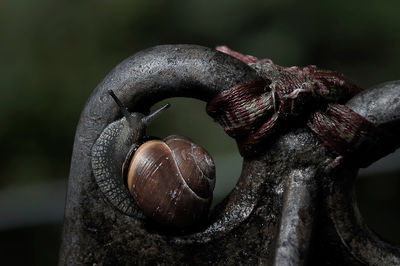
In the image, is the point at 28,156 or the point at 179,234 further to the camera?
the point at 28,156

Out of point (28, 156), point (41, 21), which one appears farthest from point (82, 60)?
point (28, 156)

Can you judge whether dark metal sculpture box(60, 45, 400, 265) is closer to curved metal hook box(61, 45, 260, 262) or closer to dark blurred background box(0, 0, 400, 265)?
curved metal hook box(61, 45, 260, 262)

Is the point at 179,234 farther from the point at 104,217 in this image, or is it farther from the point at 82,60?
the point at 82,60

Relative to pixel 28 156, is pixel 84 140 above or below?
above

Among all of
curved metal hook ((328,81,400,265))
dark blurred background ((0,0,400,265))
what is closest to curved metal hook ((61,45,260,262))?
curved metal hook ((328,81,400,265))

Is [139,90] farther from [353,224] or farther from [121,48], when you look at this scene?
[121,48]

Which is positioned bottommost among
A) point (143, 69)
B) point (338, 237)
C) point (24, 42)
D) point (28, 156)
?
point (28, 156)
